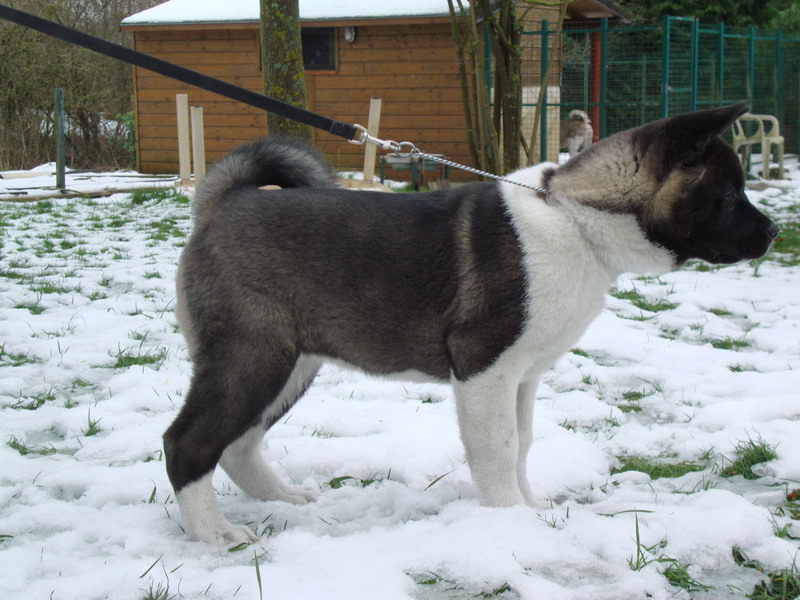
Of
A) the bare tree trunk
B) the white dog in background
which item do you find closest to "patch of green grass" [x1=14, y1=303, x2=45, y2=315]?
the bare tree trunk

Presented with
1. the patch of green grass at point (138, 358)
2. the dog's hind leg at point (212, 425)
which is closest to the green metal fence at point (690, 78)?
the patch of green grass at point (138, 358)

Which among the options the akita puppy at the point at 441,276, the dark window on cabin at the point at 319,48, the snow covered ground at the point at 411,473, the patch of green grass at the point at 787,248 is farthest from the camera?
the dark window on cabin at the point at 319,48

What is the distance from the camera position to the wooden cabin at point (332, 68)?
48.7 feet

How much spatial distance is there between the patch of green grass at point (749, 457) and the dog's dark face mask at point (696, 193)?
2.65 ft

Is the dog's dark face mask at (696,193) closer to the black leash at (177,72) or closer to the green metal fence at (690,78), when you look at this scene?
the black leash at (177,72)

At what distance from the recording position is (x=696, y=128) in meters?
2.74

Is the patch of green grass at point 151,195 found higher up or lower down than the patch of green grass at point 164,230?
higher up

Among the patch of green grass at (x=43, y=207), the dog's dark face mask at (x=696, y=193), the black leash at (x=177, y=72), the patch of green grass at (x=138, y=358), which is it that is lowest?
the patch of green grass at (x=138, y=358)

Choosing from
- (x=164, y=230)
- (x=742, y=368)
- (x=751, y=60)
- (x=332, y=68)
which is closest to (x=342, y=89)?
(x=332, y=68)

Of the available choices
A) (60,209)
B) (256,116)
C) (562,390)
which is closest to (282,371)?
(562,390)

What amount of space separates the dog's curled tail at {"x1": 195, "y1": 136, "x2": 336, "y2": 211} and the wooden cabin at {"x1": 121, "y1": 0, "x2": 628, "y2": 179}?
1124 cm

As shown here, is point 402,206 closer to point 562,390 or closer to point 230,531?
point 230,531

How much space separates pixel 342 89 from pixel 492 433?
13722 mm

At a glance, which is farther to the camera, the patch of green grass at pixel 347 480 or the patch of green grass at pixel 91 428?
the patch of green grass at pixel 91 428
